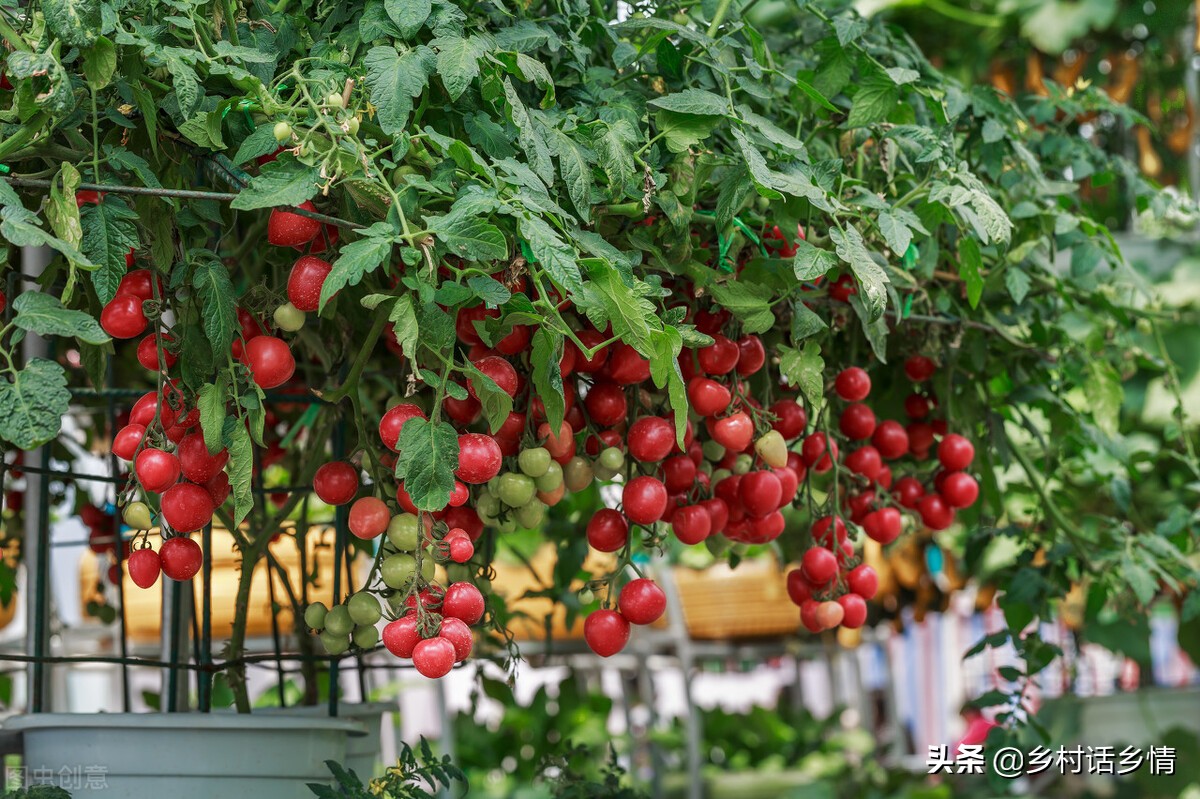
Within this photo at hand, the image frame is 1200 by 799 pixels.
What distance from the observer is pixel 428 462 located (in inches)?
27.5

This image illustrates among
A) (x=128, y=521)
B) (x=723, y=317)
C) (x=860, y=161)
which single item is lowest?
(x=128, y=521)

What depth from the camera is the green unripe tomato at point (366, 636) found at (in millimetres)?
858

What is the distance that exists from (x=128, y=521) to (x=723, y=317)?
47cm

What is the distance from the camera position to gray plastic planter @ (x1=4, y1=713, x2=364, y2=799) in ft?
3.06

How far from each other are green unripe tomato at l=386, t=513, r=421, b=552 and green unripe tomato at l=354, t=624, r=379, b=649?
9 centimetres

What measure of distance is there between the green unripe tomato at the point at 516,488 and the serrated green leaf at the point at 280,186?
0.84ft

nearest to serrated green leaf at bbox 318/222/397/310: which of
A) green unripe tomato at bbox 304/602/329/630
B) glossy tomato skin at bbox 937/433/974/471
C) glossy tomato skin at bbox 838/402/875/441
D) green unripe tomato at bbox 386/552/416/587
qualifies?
green unripe tomato at bbox 386/552/416/587

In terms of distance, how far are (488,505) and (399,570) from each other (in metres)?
0.09

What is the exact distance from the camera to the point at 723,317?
0.97 meters

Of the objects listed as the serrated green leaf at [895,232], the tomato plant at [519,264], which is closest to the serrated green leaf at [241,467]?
the tomato plant at [519,264]

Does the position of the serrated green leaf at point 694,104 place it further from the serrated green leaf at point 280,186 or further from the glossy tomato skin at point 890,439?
the glossy tomato skin at point 890,439

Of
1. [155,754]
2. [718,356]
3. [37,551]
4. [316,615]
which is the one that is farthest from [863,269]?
[37,551]

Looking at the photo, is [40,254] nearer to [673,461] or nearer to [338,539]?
[338,539]

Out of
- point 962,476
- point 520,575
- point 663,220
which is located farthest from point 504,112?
point 520,575
